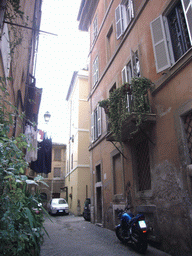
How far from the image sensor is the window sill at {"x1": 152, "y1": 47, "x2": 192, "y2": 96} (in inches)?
196

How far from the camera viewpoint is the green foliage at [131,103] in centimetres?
611

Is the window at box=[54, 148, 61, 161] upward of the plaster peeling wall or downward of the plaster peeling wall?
upward

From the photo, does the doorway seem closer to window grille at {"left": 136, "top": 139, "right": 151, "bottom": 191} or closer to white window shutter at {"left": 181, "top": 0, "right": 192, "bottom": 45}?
window grille at {"left": 136, "top": 139, "right": 151, "bottom": 191}

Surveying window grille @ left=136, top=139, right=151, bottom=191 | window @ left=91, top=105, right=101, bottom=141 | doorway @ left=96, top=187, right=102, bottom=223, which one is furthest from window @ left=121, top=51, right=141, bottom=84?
doorway @ left=96, top=187, right=102, bottom=223

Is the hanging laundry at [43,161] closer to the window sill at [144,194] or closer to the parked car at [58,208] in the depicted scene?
the window sill at [144,194]

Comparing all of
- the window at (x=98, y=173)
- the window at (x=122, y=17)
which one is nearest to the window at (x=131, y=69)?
the window at (x=122, y=17)

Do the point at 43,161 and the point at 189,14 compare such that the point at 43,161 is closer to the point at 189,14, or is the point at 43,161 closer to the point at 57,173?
the point at 189,14

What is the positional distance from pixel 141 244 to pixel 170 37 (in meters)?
5.33

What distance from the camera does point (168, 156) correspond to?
5.54 metres

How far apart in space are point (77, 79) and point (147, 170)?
18606 millimetres

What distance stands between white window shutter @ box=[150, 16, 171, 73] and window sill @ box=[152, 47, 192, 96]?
7.5 inches

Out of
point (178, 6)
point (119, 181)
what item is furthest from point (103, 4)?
point (119, 181)

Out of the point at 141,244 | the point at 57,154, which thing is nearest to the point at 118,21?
the point at 141,244

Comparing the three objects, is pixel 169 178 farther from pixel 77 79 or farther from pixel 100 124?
pixel 77 79
